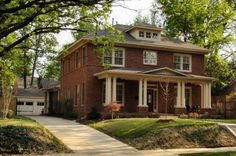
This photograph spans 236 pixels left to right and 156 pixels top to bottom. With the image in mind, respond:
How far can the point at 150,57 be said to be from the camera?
35469 mm

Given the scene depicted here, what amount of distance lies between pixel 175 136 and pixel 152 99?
16650 millimetres

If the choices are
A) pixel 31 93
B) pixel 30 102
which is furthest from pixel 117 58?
pixel 31 93

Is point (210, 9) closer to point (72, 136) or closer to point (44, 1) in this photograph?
point (72, 136)

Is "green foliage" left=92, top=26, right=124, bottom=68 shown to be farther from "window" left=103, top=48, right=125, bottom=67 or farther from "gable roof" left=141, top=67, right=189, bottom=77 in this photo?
"window" left=103, top=48, right=125, bottom=67

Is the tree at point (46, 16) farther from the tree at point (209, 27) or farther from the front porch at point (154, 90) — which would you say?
the tree at point (209, 27)

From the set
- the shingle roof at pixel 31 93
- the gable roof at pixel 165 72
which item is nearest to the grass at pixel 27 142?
the gable roof at pixel 165 72

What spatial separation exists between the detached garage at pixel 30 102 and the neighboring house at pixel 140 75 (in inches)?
696

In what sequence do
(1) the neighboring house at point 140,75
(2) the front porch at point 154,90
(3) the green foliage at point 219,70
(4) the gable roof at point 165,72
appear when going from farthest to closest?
1. (3) the green foliage at point 219,70
2. (4) the gable roof at point 165,72
3. (1) the neighboring house at point 140,75
4. (2) the front porch at point 154,90

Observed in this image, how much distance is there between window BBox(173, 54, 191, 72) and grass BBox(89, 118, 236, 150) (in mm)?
15786

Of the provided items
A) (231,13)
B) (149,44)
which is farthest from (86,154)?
(231,13)

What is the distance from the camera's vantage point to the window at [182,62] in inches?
1447

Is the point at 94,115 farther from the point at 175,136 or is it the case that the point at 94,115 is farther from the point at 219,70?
the point at 219,70

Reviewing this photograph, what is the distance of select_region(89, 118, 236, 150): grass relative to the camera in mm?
18453

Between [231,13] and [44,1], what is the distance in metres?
40.3
